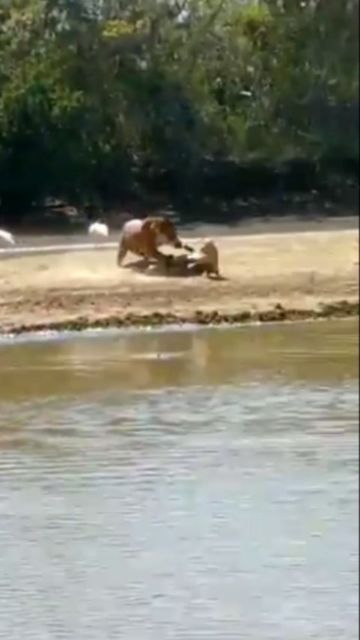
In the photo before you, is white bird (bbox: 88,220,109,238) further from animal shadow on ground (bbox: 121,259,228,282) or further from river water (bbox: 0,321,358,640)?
animal shadow on ground (bbox: 121,259,228,282)

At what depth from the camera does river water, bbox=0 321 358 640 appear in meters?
1.96

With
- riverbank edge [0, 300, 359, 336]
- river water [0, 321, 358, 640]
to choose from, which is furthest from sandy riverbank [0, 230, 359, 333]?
river water [0, 321, 358, 640]

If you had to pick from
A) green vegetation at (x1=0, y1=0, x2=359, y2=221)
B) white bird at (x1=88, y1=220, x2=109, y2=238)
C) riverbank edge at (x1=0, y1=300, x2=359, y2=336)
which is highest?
green vegetation at (x1=0, y1=0, x2=359, y2=221)

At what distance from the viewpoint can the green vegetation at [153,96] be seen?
Result: 1.98 metres

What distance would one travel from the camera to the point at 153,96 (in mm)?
3039

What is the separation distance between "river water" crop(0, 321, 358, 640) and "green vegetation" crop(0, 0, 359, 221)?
306mm

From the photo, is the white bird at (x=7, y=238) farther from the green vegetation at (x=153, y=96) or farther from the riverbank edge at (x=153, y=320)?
the riverbank edge at (x=153, y=320)

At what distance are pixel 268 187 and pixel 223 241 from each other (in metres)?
0.71

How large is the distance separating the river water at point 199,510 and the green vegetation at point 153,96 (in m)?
0.31

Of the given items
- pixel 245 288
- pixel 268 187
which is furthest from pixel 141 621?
pixel 245 288

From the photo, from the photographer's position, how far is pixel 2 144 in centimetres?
384

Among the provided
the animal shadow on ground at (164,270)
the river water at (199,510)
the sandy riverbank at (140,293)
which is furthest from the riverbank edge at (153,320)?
the river water at (199,510)

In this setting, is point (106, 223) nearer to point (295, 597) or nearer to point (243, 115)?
point (243, 115)

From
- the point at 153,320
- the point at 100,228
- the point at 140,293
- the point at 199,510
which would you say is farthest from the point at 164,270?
the point at 199,510
